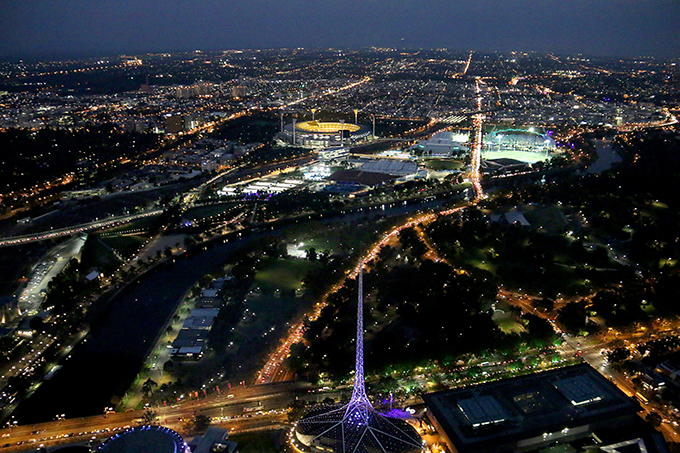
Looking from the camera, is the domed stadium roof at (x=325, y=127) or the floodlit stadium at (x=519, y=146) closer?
the floodlit stadium at (x=519, y=146)

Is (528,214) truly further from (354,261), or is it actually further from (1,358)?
(1,358)

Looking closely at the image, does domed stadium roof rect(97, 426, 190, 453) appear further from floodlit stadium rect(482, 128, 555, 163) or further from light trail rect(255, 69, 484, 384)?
floodlit stadium rect(482, 128, 555, 163)

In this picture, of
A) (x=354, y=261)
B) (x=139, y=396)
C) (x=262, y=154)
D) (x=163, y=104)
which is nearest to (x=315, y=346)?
(x=139, y=396)

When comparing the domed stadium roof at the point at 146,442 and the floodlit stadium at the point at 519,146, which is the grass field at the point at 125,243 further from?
the floodlit stadium at the point at 519,146

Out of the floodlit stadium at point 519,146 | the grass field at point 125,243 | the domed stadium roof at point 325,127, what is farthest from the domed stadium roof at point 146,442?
the domed stadium roof at point 325,127

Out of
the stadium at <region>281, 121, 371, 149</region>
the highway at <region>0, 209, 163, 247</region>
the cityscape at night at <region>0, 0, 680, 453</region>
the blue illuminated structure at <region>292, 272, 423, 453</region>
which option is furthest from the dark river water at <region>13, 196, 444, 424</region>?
the stadium at <region>281, 121, 371, 149</region>

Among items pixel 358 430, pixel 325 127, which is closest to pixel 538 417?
pixel 358 430
